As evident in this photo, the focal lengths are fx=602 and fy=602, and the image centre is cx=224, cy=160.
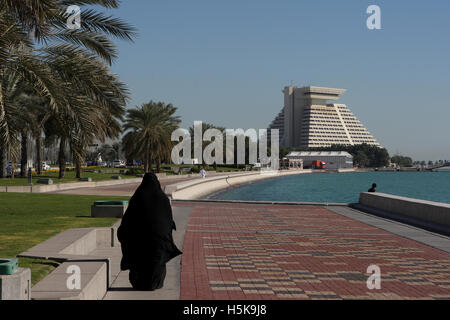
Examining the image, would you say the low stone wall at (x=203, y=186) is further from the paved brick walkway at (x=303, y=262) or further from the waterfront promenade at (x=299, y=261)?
the paved brick walkway at (x=303, y=262)

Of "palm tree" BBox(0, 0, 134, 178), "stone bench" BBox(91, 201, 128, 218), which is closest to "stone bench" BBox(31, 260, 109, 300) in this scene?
"palm tree" BBox(0, 0, 134, 178)

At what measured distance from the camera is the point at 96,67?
13.7 m

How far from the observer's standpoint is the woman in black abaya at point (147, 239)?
26.9 feet

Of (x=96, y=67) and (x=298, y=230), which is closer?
(x=96, y=67)

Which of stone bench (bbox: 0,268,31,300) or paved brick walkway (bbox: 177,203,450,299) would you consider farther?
paved brick walkway (bbox: 177,203,450,299)

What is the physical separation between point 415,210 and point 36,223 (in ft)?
37.9

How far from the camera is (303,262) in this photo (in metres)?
10.8

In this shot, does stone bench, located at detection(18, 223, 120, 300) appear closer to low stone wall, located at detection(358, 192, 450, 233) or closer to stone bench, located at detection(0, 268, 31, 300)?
stone bench, located at detection(0, 268, 31, 300)

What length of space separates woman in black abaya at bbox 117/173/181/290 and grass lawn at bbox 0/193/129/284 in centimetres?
110

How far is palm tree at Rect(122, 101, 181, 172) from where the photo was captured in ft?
200

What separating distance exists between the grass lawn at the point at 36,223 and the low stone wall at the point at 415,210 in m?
9.00
